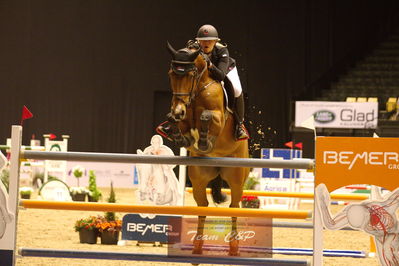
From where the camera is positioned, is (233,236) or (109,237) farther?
(109,237)

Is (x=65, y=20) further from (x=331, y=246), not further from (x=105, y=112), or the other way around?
(x=331, y=246)

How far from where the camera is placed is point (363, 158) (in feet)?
12.1

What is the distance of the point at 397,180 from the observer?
3684 mm

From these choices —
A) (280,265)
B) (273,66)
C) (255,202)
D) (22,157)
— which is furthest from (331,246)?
(273,66)

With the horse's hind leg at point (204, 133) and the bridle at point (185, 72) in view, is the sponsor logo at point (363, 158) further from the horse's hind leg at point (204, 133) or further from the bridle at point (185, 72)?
Answer: the bridle at point (185, 72)

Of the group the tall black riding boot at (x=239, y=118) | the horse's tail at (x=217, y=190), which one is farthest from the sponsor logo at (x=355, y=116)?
the tall black riding boot at (x=239, y=118)

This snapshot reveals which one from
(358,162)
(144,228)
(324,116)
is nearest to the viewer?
(358,162)

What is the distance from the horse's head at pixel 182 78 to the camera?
161 inches

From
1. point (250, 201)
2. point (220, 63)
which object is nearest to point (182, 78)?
point (220, 63)

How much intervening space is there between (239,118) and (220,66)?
→ 16.9 inches

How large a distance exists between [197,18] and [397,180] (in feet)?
47.5

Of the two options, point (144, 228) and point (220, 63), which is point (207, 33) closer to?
point (220, 63)

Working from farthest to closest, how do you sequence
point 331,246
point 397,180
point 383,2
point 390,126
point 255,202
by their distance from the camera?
point 383,2 < point 390,126 < point 255,202 < point 331,246 < point 397,180

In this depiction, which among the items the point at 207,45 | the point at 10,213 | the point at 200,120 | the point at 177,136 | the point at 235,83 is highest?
the point at 207,45
